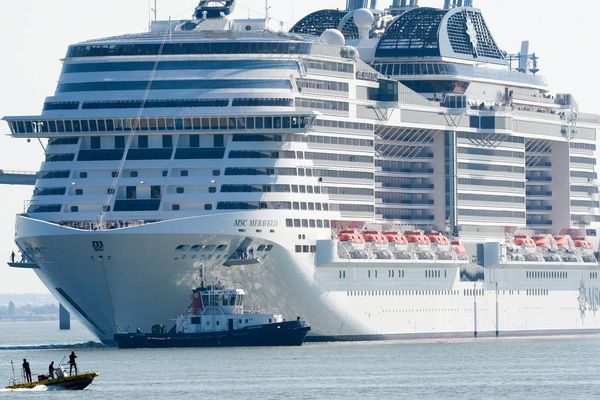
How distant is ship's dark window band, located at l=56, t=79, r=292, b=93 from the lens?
131750 mm

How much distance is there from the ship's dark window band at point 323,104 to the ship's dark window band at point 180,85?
1586 mm

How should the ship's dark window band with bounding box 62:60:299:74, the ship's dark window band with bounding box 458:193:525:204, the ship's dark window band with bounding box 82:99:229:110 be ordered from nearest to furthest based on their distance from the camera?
the ship's dark window band with bounding box 82:99:229:110 < the ship's dark window band with bounding box 62:60:299:74 < the ship's dark window band with bounding box 458:193:525:204

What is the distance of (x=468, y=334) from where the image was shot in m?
150

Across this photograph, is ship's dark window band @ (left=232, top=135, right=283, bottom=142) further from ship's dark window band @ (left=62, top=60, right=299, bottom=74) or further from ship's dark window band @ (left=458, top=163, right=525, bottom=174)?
ship's dark window band @ (left=458, top=163, right=525, bottom=174)

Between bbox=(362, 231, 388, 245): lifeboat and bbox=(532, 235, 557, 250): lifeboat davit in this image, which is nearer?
bbox=(362, 231, 388, 245): lifeboat

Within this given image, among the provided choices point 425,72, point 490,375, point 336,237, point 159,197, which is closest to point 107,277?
point 159,197

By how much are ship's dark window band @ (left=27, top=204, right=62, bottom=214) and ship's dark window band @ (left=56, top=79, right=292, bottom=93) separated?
6.57m

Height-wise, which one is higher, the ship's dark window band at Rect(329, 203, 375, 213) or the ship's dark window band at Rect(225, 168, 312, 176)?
the ship's dark window band at Rect(225, 168, 312, 176)

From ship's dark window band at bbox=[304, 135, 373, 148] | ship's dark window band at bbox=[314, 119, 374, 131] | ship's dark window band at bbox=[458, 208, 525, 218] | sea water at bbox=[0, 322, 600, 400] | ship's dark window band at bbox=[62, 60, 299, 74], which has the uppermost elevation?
ship's dark window band at bbox=[62, 60, 299, 74]

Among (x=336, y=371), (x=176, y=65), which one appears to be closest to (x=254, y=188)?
(x=176, y=65)

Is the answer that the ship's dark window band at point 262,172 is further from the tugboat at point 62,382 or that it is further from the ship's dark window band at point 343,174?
the tugboat at point 62,382

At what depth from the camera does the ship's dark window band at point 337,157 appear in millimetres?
134875

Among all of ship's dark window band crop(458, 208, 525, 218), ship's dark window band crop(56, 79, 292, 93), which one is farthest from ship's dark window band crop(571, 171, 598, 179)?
ship's dark window band crop(56, 79, 292, 93)

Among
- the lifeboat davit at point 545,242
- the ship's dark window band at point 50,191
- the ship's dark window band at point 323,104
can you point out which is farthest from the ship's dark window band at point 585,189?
the ship's dark window band at point 50,191
